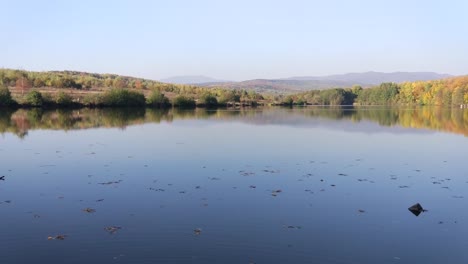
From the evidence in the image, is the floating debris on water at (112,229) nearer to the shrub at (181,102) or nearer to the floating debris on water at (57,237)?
the floating debris on water at (57,237)

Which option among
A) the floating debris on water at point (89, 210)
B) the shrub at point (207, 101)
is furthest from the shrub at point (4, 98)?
the floating debris on water at point (89, 210)

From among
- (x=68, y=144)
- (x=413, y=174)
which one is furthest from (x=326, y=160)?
(x=68, y=144)

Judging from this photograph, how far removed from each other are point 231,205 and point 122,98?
66.8m

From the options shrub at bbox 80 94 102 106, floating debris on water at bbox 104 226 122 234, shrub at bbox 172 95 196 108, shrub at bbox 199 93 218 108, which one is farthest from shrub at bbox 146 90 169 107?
floating debris on water at bbox 104 226 122 234

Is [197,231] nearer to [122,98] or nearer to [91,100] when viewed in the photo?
[91,100]

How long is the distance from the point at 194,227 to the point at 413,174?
928cm

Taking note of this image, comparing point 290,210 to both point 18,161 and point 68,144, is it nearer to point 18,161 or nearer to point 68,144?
point 18,161

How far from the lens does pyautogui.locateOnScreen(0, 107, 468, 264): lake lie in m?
7.94

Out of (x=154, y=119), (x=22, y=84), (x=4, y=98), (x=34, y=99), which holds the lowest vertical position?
(x=154, y=119)

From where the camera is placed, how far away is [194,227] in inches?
360

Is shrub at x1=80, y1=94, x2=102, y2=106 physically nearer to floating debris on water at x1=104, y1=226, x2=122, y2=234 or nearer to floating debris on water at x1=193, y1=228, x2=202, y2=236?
floating debris on water at x1=104, y1=226, x2=122, y2=234

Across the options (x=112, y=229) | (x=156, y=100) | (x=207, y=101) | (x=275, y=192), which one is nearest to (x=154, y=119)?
(x=156, y=100)

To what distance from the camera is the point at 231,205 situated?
1090 cm

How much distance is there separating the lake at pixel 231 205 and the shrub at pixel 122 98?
52965mm
